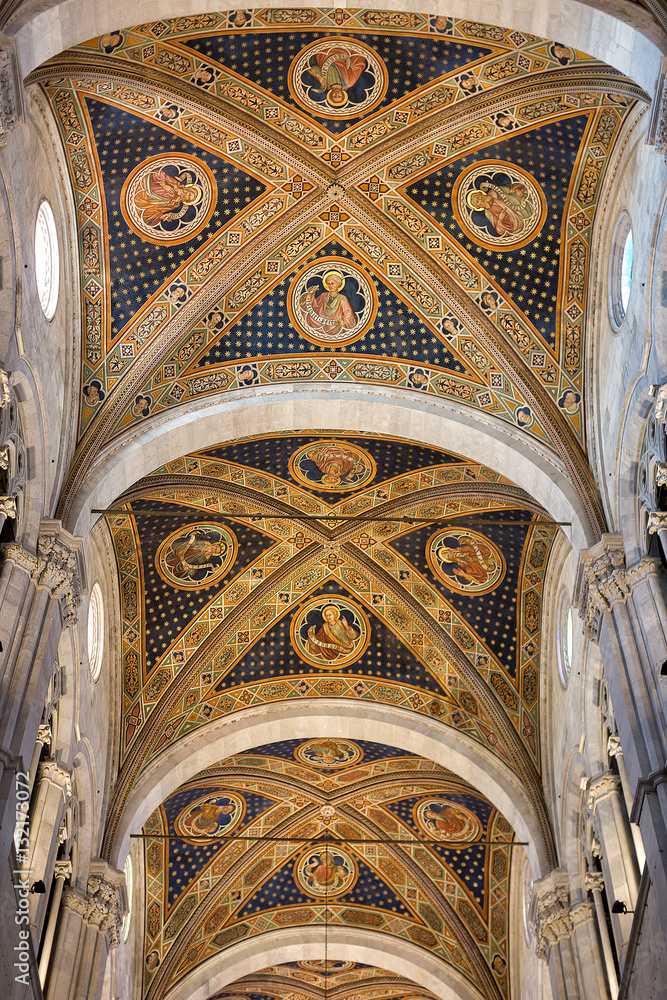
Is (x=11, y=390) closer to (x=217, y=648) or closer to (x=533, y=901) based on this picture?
(x=217, y=648)

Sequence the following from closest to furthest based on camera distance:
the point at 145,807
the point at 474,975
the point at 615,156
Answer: the point at 615,156 < the point at 145,807 < the point at 474,975

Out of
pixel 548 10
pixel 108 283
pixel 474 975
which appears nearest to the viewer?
pixel 548 10

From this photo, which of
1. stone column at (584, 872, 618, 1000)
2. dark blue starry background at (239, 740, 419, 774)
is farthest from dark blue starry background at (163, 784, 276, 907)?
stone column at (584, 872, 618, 1000)

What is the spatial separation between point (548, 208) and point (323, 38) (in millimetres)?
3674

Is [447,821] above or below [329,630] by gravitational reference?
below

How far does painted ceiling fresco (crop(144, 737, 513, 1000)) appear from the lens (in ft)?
71.2

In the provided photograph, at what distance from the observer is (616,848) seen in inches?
543

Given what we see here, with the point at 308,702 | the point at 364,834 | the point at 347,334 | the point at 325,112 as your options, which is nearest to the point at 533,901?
the point at 308,702

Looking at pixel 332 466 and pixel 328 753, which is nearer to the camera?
pixel 332 466

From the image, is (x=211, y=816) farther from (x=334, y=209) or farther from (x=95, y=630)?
(x=334, y=209)

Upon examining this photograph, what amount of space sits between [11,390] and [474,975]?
15788 mm

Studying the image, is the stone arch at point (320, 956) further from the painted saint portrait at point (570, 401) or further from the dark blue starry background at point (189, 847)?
the painted saint portrait at point (570, 401)

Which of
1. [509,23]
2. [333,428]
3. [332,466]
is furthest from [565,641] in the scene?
[509,23]

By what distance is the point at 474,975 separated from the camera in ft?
72.2
